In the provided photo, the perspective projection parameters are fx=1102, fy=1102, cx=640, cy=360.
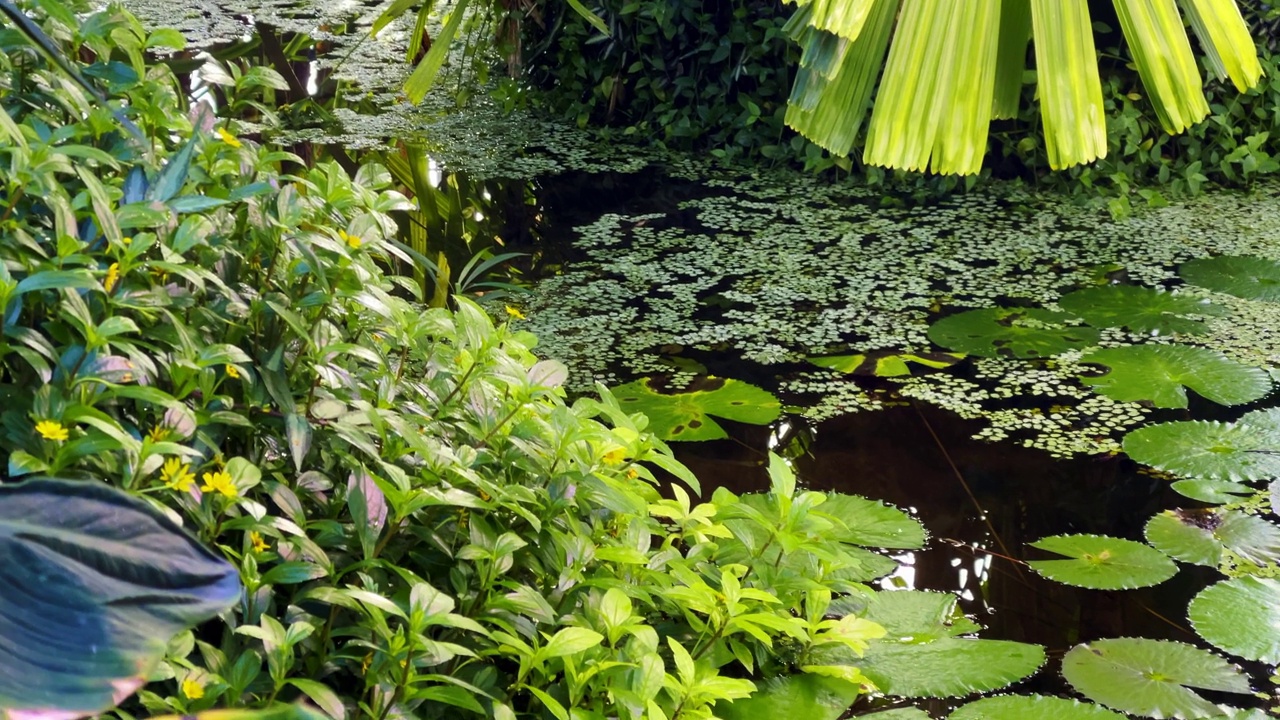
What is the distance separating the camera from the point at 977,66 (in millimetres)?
1321

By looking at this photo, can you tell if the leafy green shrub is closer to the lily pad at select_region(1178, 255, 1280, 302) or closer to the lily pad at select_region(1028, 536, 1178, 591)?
the lily pad at select_region(1028, 536, 1178, 591)

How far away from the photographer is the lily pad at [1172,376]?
2227 mm

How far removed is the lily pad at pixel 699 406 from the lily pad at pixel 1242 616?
839 millimetres

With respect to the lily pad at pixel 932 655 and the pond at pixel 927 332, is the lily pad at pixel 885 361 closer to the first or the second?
the pond at pixel 927 332

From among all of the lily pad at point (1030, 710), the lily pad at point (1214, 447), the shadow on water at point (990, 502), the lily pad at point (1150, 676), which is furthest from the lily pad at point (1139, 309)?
the lily pad at point (1030, 710)

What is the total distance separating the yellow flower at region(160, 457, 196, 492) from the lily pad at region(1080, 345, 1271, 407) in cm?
190

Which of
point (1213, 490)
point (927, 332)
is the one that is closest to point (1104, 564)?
point (1213, 490)

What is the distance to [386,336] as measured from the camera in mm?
1236

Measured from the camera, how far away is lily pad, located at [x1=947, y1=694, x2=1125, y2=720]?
4.73ft

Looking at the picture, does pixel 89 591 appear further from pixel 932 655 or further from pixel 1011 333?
pixel 1011 333

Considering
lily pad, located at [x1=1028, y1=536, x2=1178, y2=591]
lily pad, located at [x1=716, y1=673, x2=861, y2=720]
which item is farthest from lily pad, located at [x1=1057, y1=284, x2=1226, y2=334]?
lily pad, located at [x1=716, y1=673, x2=861, y2=720]

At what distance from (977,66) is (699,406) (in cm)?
107

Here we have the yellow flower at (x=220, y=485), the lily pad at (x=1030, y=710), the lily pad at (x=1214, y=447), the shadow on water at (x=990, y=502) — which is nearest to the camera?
the yellow flower at (x=220, y=485)

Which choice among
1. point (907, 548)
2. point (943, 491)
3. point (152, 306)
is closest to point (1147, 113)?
point (943, 491)
